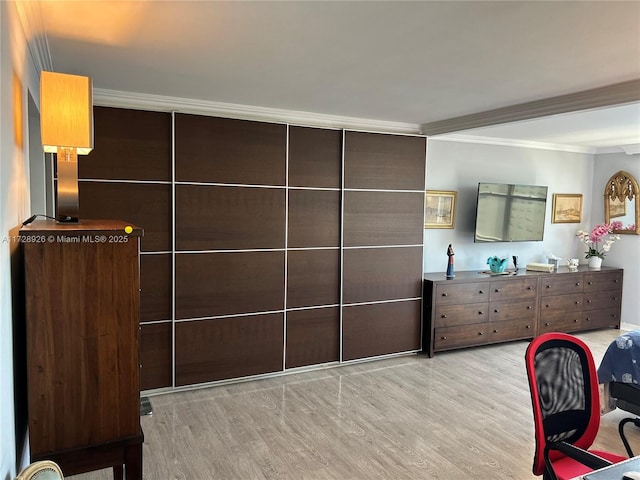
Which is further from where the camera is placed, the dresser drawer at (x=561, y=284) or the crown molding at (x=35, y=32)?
the dresser drawer at (x=561, y=284)

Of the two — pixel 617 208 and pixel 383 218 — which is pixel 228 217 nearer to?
pixel 383 218

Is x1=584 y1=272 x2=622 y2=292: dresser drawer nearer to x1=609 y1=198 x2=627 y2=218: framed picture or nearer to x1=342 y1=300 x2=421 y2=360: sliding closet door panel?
x1=609 y1=198 x2=627 y2=218: framed picture

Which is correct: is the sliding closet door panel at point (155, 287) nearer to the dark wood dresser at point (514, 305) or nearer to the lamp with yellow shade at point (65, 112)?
the lamp with yellow shade at point (65, 112)

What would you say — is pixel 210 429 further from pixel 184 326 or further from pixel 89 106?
pixel 89 106

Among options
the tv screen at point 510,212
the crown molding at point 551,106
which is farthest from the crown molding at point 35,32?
the tv screen at point 510,212

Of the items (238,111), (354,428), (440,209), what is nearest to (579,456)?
(354,428)

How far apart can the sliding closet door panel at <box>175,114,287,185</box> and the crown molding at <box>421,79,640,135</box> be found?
1673 mm

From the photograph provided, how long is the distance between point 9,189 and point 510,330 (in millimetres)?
5050

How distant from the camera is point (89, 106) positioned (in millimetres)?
2004

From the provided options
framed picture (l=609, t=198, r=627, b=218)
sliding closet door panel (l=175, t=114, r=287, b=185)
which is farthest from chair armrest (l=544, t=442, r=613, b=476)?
framed picture (l=609, t=198, r=627, b=218)

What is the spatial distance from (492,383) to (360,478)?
2.03m

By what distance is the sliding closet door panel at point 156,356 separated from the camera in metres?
3.79

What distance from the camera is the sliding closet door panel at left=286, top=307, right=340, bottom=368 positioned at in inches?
172

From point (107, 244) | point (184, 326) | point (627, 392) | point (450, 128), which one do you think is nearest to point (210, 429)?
point (184, 326)
